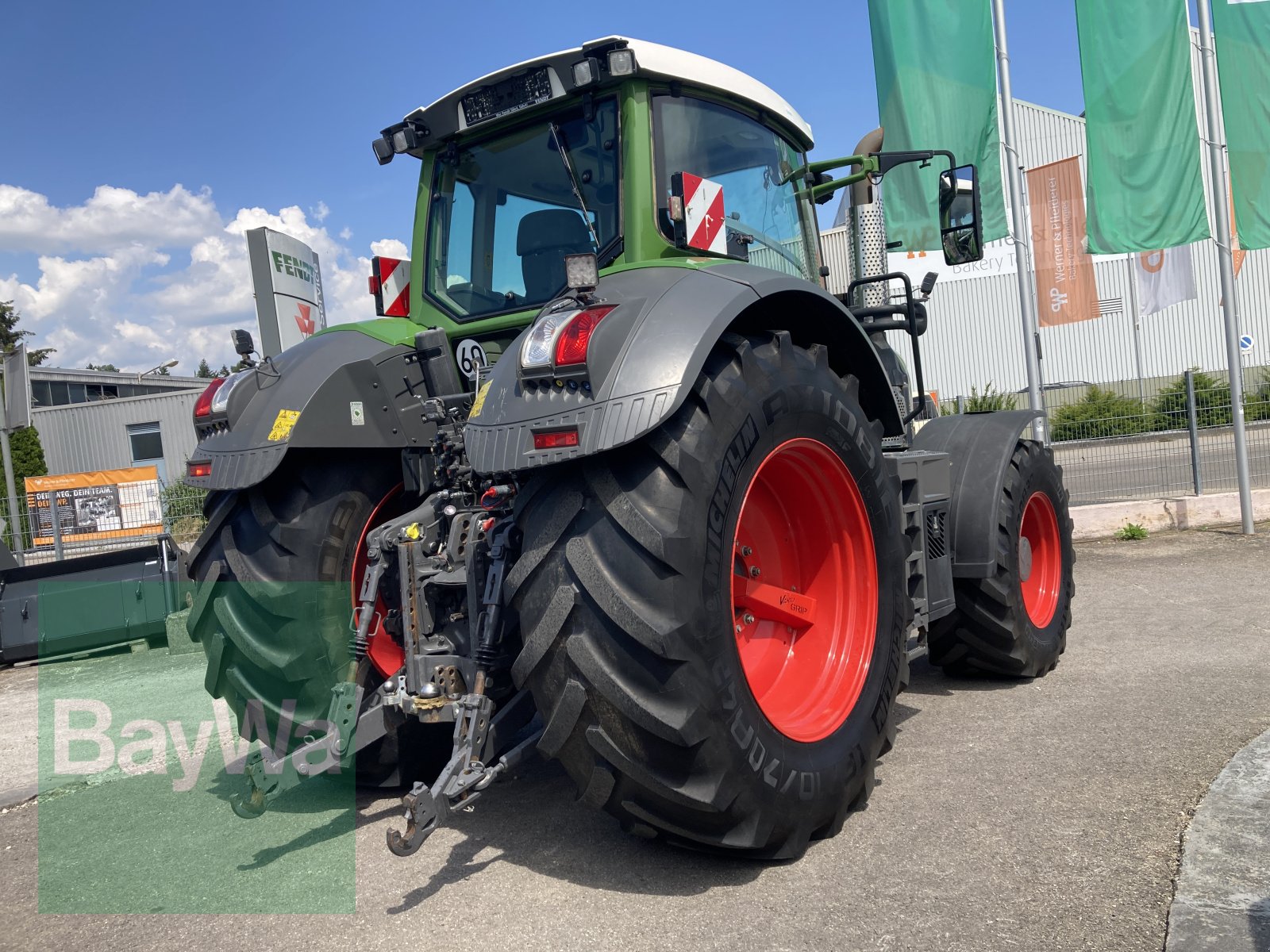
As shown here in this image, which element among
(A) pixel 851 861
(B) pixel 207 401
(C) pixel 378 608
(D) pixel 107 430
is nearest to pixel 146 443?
(D) pixel 107 430

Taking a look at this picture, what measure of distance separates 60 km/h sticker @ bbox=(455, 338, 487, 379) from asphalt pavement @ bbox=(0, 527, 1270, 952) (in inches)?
63.7

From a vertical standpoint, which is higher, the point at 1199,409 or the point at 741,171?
the point at 741,171

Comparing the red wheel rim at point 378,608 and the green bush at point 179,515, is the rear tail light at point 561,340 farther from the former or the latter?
the green bush at point 179,515

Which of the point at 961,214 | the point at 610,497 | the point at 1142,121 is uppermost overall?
the point at 1142,121

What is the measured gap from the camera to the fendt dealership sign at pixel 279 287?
879cm

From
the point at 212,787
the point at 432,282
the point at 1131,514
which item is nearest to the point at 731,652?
the point at 432,282

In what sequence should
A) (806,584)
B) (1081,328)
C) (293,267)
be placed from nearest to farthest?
(806,584)
(293,267)
(1081,328)

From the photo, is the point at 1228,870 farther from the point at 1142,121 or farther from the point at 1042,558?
the point at 1142,121

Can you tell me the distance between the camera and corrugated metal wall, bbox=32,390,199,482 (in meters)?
30.0

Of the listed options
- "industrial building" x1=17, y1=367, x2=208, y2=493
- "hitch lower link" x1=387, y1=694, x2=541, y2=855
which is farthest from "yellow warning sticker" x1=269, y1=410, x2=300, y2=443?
"industrial building" x1=17, y1=367, x2=208, y2=493

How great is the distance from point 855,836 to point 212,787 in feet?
8.84

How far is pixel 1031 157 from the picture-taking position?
97.9ft

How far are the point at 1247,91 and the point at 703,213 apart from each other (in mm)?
8424

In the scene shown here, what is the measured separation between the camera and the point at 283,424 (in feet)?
11.3
